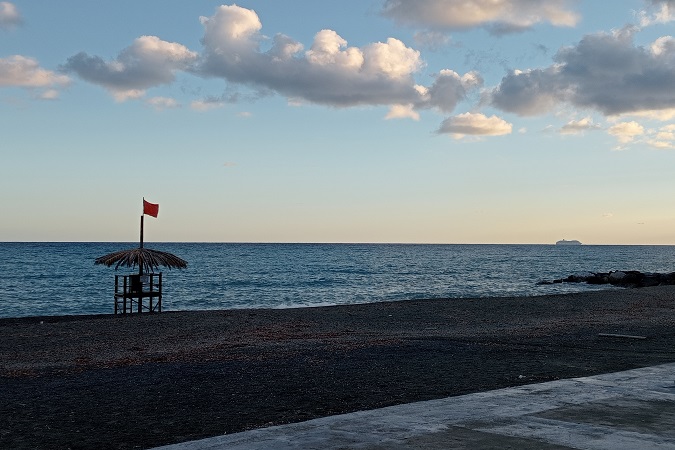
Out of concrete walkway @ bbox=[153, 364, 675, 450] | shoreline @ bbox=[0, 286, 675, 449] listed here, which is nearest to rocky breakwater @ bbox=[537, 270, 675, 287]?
shoreline @ bbox=[0, 286, 675, 449]

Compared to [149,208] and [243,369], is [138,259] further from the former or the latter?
[243,369]

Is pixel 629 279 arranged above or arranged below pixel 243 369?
below

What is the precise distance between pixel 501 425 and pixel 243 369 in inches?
223

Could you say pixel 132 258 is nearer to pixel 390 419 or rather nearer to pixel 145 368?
pixel 145 368

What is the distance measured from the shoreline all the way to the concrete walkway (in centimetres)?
95

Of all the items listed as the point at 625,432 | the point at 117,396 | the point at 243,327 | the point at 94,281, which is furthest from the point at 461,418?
the point at 94,281

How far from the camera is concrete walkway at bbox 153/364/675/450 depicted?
18.6ft

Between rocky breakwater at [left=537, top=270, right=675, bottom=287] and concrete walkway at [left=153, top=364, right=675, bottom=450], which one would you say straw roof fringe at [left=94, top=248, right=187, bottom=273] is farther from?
rocky breakwater at [left=537, top=270, right=675, bottom=287]

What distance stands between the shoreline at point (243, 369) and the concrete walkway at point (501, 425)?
951mm

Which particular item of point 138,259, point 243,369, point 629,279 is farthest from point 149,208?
point 629,279

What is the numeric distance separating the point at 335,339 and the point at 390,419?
9.78 m

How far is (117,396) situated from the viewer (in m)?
8.97

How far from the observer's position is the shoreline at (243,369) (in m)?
7.51

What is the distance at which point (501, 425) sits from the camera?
6.36m
